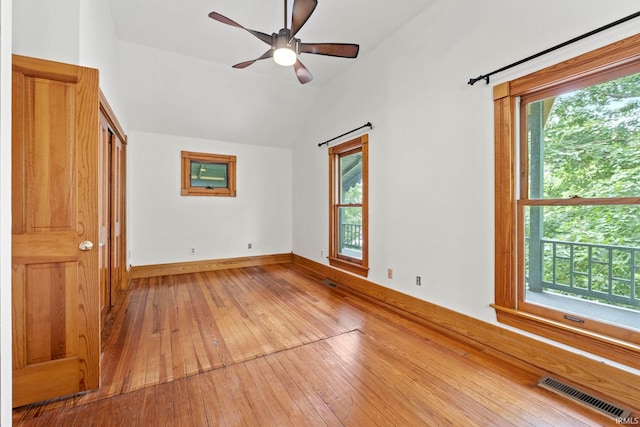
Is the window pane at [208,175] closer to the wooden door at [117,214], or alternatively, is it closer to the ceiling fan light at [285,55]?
the wooden door at [117,214]

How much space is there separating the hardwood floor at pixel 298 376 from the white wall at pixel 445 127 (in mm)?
569

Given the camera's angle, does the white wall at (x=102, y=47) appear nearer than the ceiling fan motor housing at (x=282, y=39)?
Yes

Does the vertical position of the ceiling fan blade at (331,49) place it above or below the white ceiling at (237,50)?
below

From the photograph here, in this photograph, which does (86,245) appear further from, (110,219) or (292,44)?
(292,44)

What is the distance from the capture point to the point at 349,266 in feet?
13.2

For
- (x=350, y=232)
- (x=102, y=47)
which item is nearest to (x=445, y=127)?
(x=350, y=232)

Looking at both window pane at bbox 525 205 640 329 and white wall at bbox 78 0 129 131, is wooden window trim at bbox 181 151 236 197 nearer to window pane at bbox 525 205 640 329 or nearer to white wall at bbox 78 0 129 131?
white wall at bbox 78 0 129 131

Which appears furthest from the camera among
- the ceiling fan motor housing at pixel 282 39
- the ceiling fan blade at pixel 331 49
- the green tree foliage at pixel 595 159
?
the ceiling fan blade at pixel 331 49

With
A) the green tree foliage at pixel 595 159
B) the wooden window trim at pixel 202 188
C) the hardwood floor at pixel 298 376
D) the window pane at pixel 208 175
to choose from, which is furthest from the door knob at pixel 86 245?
the window pane at pixel 208 175

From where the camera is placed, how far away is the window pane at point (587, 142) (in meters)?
1.71

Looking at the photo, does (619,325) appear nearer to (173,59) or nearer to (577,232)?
(577,232)

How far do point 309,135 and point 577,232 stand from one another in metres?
4.17

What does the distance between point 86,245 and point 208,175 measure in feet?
11.9

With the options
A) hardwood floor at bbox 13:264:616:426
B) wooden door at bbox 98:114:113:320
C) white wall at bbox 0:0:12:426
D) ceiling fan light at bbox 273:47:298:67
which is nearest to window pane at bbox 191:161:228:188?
wooden door at bbox 98:114:113:320
